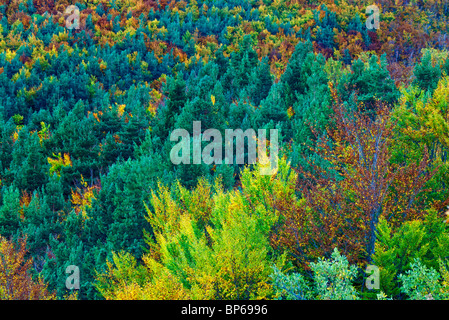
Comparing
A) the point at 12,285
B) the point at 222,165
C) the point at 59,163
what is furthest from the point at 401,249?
the point at 59,163

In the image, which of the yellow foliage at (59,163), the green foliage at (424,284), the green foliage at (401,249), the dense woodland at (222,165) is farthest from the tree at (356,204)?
the yellow foliage at (59,163)

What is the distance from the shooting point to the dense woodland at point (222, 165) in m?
11.2

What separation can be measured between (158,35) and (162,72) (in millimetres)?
7516

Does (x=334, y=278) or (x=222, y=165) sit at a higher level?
(x=222, y=165)

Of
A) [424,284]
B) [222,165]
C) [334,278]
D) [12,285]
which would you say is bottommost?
[12,285]

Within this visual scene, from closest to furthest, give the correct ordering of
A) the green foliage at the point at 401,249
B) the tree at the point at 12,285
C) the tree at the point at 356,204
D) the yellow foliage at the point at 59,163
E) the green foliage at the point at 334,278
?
the green foliage at the point at 334,278 → the green foliage at the point at 401,249 → the tree at the point at 356,204 → the tree at the point at 12,285 → the yellow foliage at the point at 59,163

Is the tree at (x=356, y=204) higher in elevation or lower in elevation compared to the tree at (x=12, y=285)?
higher

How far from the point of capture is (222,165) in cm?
2506

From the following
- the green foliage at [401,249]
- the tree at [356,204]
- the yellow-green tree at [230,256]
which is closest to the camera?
the green foliage at [401,249]

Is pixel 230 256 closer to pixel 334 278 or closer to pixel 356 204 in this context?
pixel 334 278

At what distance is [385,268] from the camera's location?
33.1 ft

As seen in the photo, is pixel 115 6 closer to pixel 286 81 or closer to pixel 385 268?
pixel 286 81

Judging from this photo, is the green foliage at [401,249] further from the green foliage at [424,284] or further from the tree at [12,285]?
the tree at [12,285]
